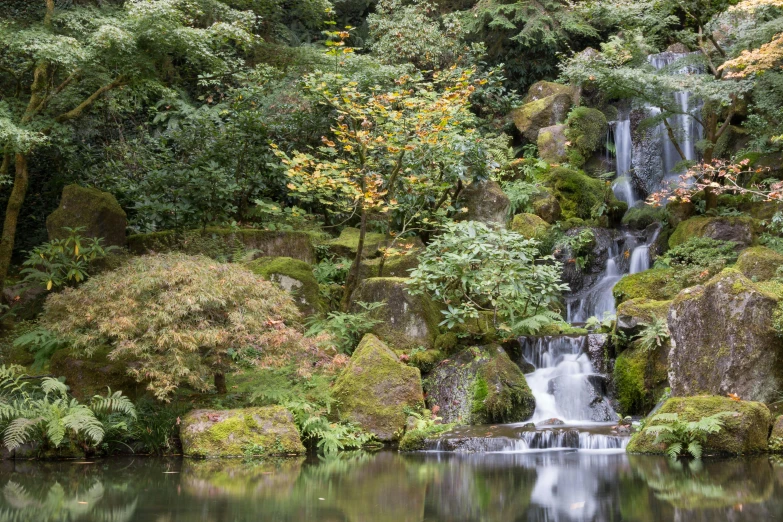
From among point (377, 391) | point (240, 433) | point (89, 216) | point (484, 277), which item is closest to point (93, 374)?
point (240, 433)

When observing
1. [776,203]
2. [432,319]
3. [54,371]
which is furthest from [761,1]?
[54,371]

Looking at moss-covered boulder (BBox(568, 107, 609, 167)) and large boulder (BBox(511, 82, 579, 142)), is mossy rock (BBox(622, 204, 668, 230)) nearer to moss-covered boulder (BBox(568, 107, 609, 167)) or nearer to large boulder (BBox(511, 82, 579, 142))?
moss-covered boulder (BBox(568, 107, 609, 167))

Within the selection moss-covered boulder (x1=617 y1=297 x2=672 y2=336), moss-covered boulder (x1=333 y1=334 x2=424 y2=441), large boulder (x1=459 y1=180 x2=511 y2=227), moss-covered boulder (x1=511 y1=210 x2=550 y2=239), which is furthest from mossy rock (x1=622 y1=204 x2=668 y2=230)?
moss-covered boulder (x1=333 y1=334 x2=424 y2=441)

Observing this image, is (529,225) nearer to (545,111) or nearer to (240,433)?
(545,111)

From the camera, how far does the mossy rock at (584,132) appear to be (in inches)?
732

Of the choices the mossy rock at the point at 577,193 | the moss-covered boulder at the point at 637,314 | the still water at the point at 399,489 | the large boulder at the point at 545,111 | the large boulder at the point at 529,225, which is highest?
the large boulder at the point at 545,111

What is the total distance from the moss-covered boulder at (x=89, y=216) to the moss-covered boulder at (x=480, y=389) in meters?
6.26

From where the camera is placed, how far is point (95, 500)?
6293 mm

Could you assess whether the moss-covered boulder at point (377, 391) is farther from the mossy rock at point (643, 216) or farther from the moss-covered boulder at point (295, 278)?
the mossy rock at point (643, 216)

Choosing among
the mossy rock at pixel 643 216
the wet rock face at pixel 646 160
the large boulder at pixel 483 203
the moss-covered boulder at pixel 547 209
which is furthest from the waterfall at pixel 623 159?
the large boulder at pixel 483 203

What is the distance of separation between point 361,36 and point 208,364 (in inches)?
613

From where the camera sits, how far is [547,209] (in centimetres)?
1662

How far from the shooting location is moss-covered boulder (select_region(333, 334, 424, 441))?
32.7 ft

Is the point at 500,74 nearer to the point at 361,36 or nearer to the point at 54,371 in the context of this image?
the point at 361,36
